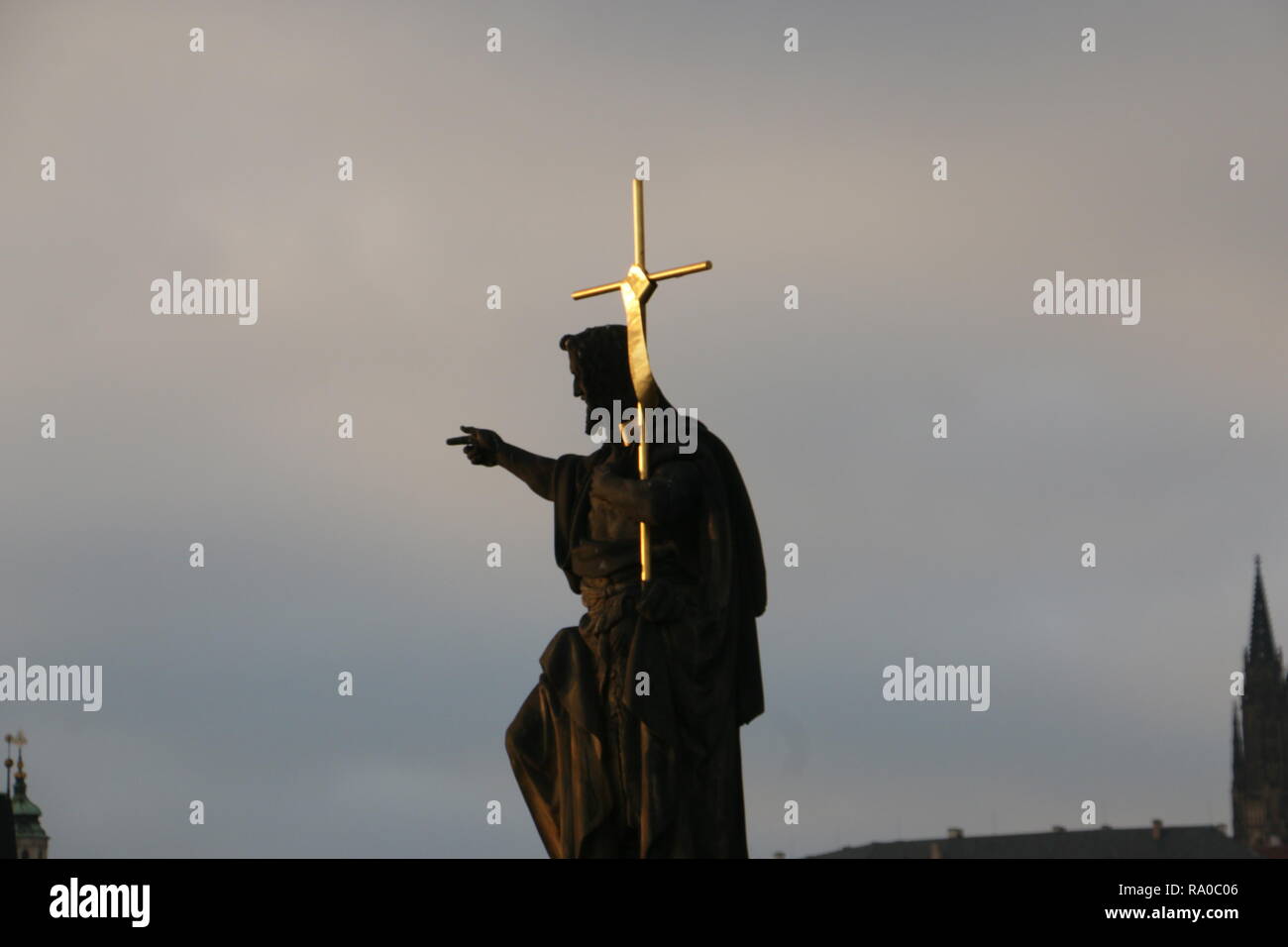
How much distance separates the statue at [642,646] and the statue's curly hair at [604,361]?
11mm

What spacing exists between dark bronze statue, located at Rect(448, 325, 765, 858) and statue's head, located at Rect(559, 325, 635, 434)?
1cm

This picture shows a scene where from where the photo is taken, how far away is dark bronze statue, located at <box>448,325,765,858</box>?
21.8 metres

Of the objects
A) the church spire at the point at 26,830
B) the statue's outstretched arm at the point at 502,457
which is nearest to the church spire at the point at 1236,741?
the church spire at the point at 26,830

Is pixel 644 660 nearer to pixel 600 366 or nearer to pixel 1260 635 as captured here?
pixel 600 366

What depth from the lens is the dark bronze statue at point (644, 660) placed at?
71.4ft

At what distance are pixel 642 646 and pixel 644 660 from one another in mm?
112

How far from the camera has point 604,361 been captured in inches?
893

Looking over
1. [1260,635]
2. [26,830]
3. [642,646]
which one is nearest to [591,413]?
[642,646]

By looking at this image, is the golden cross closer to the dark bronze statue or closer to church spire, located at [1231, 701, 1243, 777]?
the dark bronze statue
